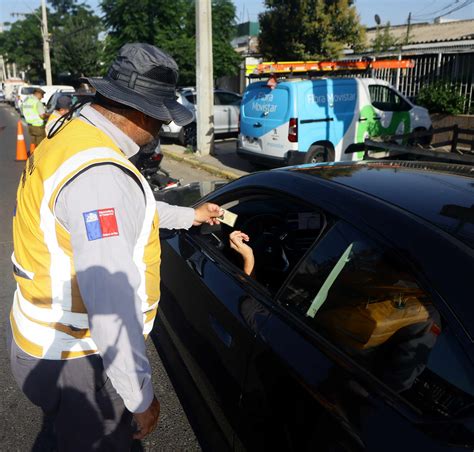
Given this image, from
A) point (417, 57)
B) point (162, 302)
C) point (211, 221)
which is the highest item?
point (417, 57)

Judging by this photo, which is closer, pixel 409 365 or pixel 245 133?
pixel 409 365

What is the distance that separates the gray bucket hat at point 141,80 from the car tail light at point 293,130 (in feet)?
21.8

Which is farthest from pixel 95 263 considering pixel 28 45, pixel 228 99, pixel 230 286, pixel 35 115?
pixel 28 45

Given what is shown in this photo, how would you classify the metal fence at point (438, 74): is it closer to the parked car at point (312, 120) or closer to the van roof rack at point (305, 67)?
the van roof rack at point (305, 67)

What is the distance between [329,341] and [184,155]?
1060 centimetres

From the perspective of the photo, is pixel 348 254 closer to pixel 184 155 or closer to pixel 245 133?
pixel 245 133

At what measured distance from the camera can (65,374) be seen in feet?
5.03

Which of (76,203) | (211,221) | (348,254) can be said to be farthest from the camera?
(211,221)

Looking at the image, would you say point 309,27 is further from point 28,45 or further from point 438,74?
point 28,45

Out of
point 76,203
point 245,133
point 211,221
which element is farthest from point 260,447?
point 245,133

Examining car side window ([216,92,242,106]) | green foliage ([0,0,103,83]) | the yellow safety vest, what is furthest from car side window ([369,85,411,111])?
green foliage ([0,0,103,83])

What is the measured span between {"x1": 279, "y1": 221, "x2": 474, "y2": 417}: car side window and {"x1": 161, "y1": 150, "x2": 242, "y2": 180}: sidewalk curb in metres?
7.23

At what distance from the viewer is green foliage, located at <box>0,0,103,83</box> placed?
42.4 metres

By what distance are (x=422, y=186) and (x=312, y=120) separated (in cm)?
644
